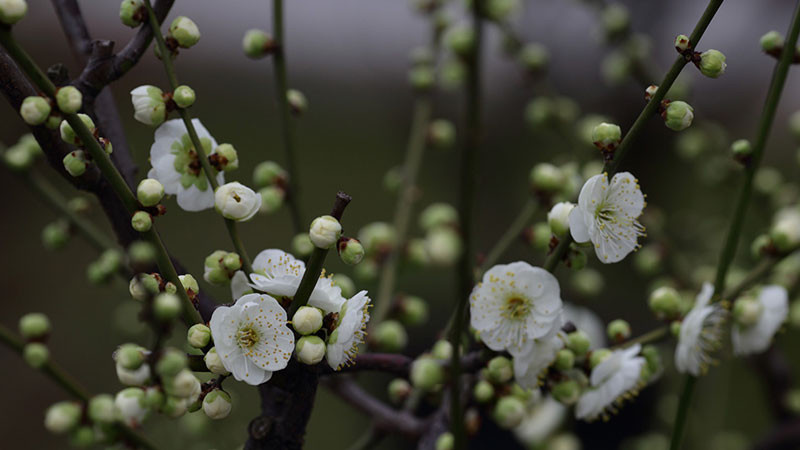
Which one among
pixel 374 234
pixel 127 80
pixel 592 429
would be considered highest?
pixel 374 234

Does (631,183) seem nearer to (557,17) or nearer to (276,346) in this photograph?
(276,346)

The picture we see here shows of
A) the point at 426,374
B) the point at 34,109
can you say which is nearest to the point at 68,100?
the point at 34,109

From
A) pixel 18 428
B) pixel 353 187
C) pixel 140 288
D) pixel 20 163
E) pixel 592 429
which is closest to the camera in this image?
pixel 140 288

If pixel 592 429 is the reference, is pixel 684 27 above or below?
above

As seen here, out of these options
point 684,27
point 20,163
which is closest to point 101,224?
point 20,163

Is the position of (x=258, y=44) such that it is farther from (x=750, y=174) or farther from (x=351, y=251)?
(x=750, y=174)

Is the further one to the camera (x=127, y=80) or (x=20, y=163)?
(x=127, y=80)

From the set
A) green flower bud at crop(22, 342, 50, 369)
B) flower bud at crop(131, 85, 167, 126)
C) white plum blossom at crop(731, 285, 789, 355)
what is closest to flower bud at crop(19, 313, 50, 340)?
green flower bud at crop(22, 342, 50, 369)
